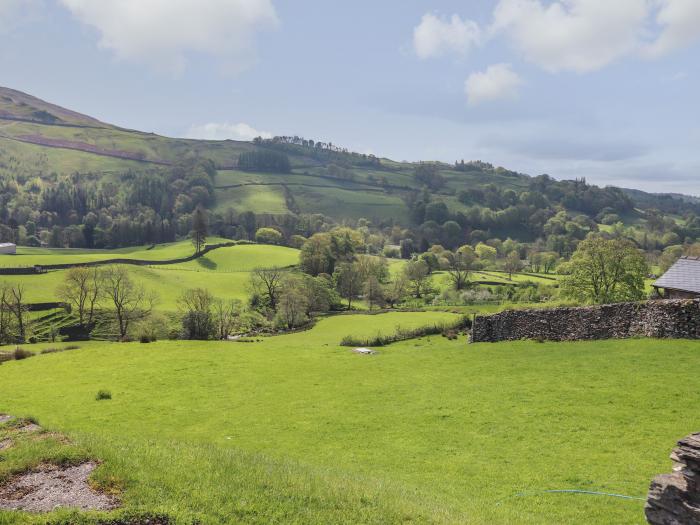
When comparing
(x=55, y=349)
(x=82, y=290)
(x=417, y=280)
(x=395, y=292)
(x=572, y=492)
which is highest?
(x=572, y=492)

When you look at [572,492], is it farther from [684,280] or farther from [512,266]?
[512,266]

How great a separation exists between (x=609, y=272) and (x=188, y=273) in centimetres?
9115

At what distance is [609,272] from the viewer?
2186 inches

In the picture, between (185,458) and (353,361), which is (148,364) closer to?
(353,361)

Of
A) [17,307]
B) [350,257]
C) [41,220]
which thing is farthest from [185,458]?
[41,220]

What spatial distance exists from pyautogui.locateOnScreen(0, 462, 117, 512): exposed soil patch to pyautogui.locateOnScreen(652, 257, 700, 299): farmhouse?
4376 cm

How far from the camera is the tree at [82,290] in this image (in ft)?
236

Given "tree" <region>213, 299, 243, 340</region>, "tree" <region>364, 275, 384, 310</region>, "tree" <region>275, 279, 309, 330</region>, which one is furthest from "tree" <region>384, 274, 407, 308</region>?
"tree" <region>213, 299, 243, 340</region>

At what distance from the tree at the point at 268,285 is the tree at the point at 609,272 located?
56397 mm

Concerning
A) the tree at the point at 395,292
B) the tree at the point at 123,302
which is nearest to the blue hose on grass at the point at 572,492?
the tree at the point at 123,302

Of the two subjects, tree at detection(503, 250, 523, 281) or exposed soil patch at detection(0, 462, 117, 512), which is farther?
tree at detection(503, 250, 523, 281)

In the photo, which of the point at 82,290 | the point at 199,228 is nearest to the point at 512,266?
the point at 199,228

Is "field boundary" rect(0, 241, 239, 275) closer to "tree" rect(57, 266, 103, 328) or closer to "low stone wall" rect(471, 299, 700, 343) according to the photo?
"tree" rect(57, 266, 103, 328)

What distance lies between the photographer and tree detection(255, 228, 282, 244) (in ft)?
559
